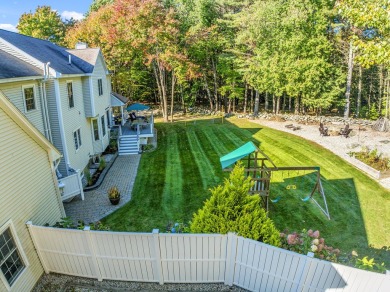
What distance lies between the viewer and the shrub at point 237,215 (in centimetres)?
700

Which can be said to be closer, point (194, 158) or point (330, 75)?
point (194, 158)

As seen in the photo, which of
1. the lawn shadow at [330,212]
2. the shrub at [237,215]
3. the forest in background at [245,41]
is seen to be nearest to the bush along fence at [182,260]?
the shrub at [237,215]

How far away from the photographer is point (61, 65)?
572 inches

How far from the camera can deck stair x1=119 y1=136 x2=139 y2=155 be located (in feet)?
68.2

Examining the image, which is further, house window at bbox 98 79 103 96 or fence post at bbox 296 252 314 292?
house window at bbox 98 79 103 96

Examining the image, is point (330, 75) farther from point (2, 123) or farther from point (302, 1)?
point (2, 123)

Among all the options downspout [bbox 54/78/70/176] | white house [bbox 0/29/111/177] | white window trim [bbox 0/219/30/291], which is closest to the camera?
white window trim [bbox 0/219/30/291]

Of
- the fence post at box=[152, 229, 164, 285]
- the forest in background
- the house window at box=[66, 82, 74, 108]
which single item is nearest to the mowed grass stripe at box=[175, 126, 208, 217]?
the fence post at box=[152, 229, 164, 285]

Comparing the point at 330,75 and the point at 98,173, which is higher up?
the point at 330,75

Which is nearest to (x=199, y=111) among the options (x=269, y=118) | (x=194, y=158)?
(x=269, y=118)

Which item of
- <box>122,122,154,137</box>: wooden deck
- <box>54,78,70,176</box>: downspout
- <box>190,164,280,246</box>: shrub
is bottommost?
<box>122,122,154,137</box>: wooden deck

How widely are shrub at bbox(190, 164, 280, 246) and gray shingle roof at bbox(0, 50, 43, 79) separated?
335 inches

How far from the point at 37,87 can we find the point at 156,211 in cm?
784

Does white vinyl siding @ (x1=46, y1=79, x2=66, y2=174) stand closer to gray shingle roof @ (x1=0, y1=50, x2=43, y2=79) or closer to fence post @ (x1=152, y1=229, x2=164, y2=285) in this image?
gray shingle roof @ (x1=0, y1=50, x2=43, y2=79)
